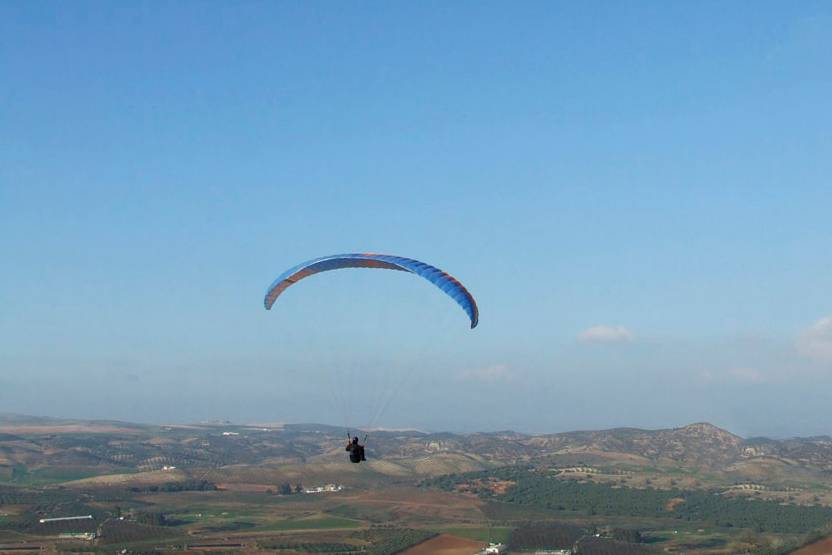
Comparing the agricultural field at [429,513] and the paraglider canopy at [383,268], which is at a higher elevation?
the paraglider canopy at [383,268]

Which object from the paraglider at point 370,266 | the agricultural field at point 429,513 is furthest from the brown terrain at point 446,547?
the paraglider at point 370,266

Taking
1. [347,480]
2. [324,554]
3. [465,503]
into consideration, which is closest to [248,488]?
[347,480]

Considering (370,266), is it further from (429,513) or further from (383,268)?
(429,513)

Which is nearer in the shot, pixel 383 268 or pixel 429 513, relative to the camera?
pixel 383 268

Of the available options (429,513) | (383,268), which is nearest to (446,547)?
(429,513)

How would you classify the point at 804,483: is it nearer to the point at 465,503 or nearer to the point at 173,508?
the point at 465,503

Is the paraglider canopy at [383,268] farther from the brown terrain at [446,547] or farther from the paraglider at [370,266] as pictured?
the brown terrain at [446,547]

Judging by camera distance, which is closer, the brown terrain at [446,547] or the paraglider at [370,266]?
the paraglider at [370,266]
